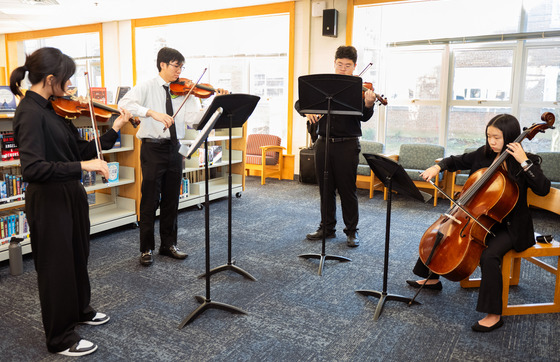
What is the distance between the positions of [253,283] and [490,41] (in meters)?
4.98

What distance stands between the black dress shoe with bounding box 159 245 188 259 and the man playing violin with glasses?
130cm

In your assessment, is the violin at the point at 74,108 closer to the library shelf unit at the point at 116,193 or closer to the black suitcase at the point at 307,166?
the library shelf unit at the point at 116,193

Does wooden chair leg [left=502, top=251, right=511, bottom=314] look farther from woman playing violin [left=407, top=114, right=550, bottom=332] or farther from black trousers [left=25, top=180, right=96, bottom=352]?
black trousers [left=25, top=180, right=96, bottom=352]

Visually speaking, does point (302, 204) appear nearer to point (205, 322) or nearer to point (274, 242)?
point (274, 242)

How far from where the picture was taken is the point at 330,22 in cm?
684

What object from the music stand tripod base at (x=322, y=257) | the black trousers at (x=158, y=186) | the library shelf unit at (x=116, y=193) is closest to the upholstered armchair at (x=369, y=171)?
the music stand tripod base at (x=322, y=257)

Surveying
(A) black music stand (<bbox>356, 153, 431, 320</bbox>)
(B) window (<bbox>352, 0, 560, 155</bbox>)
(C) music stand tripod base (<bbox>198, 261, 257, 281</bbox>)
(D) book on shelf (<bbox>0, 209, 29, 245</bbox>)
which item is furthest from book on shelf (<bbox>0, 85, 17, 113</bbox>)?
(B) window (<bbox>352, 0, 560, 155</bbox>)

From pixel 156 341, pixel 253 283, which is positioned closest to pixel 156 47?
pixel 253 283

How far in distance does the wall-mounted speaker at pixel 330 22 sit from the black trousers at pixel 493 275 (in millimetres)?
4929

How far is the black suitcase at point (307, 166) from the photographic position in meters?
6.95

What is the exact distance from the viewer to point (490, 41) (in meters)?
6.18

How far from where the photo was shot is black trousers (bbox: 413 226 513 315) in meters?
2.62

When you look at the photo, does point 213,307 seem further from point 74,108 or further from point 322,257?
point 74,108

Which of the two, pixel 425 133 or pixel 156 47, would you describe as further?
pixel 156 47
